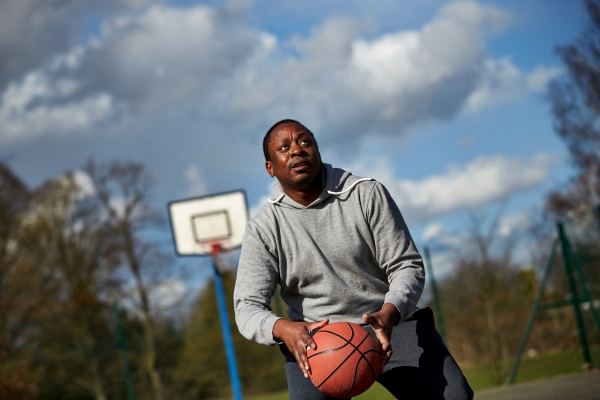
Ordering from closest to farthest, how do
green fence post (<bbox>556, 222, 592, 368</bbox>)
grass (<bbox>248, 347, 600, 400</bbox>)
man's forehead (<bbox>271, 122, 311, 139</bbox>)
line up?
1. man's forehead (<bbox>271, 122, 311, 139</bbox>)
2. green fence post (<bbox>556, 222, 592, 368</bbox>)
3. grass (<bbox>248, 347, 600, 400</bbox>)

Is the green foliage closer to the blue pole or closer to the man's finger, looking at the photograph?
the blue pole

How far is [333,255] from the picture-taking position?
312 centimetres

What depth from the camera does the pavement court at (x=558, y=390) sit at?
6.53 meters

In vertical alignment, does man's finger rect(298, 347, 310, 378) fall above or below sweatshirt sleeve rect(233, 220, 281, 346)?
below

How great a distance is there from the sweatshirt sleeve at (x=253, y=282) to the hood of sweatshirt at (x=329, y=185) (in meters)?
0.20

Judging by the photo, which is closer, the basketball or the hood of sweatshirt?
the basketball

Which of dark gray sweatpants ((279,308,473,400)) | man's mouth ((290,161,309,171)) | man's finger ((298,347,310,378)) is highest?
man's mouth ((290,161,309,171))

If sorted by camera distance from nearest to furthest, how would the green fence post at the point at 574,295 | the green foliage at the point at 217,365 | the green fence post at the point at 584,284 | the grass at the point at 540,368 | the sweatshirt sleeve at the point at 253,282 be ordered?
the sweatshirt sleeve at the point at 253,282 → the green fence post at the point at 584,284 → the green fence post at the point at 574,295 → the grass at the point at 540,368 → the green foliage at the point at 217,365

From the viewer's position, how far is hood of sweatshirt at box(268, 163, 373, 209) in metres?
3.21

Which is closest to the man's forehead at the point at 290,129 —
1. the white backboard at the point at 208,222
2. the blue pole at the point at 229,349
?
the blue pole at the point at 229,349

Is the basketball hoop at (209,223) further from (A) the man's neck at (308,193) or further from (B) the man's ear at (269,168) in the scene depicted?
(A) the man's neck at (308,193)

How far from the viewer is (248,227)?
3279mm

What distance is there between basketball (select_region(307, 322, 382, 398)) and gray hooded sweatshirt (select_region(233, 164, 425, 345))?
0.99 feet

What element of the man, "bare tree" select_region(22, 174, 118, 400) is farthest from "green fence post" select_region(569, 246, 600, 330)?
"bare tree" select_region(22, 174, 118, 400)
